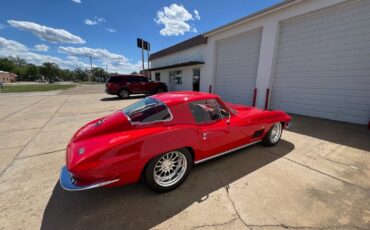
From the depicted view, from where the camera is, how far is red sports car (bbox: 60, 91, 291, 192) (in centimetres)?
184

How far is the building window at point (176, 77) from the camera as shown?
47.6 ft

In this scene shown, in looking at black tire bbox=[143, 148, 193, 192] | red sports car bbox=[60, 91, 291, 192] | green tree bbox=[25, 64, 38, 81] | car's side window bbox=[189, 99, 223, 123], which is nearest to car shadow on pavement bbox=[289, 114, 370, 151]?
red sports car bbox=[60, 91, 291, 192]

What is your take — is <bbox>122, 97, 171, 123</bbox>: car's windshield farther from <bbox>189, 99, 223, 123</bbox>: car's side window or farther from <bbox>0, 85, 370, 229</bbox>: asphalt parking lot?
<bbox>0, 85, 370, 229</bbox>: asphalt parking lot

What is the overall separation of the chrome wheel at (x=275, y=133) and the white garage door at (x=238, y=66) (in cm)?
484

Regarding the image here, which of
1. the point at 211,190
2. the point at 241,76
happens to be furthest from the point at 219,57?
the point at 211,190

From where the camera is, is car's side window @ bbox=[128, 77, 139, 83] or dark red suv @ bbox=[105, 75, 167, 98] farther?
car's side window @ bbox=[128, 77, 139, 83]

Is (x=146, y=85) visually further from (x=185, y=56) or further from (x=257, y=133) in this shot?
(x=257, y=133)

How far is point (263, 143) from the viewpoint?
145 inches

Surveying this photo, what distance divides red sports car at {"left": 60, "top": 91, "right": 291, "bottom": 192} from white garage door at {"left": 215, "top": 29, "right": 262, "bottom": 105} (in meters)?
5.80

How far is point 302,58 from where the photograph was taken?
6.39 metres

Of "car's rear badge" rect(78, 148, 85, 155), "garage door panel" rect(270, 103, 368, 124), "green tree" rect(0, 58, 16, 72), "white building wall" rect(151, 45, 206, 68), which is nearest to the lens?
"car's rear badge" rect(78, 148, 85, 155)

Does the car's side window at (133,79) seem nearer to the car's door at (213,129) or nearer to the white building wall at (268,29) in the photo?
the white building wall at (268,29)

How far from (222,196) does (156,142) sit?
3.71ft

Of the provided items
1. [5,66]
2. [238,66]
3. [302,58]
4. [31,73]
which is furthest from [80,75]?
[302,58]
